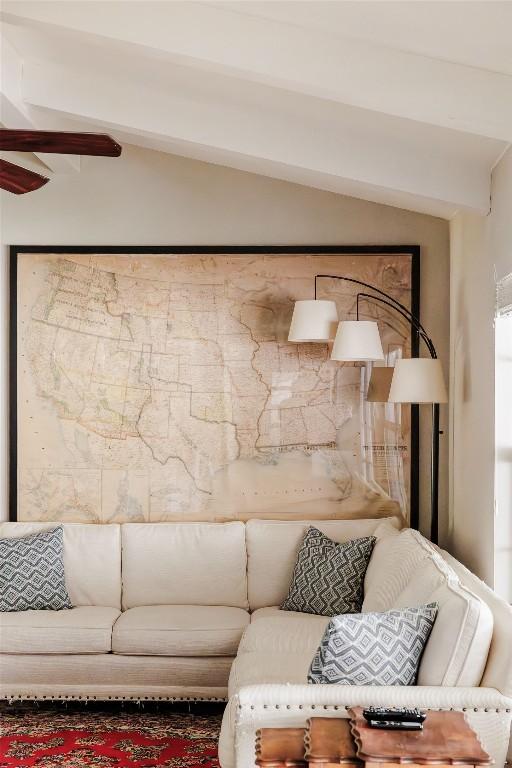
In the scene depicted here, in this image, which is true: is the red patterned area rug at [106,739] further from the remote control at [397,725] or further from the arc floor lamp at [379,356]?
the arc floor lamp at [379,356]

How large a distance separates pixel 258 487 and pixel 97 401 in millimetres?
1006

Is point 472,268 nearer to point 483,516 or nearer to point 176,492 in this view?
point 483,516

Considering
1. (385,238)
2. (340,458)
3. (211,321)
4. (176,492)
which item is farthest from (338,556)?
(385,238)

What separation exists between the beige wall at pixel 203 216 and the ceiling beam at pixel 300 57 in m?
1.75

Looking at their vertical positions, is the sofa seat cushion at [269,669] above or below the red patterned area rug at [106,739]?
above

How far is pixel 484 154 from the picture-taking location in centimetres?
346

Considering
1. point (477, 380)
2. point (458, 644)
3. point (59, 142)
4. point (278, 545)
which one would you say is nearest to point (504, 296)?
point (477, 380)

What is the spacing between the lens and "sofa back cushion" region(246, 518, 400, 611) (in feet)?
15.0

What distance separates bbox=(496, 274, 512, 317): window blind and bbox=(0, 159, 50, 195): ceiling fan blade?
66.1 inches

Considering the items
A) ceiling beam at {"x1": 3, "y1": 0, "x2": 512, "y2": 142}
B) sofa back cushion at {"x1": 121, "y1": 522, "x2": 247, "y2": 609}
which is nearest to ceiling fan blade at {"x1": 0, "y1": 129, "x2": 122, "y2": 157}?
ceiling beam at {"x1": 3, "y1": 0, "x2": 512, "y2": 142}

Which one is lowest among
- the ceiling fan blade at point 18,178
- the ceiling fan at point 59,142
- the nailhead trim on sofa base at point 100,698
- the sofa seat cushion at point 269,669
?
the nailhead trim on sofa base at point 100,698

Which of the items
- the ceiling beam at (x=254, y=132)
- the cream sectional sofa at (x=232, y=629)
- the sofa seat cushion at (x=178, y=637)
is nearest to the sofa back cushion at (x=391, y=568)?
the cream sectional sofa at (x=232, y=629)

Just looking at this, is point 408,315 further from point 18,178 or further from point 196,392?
point 18,178

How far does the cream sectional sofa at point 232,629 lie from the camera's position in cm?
268
